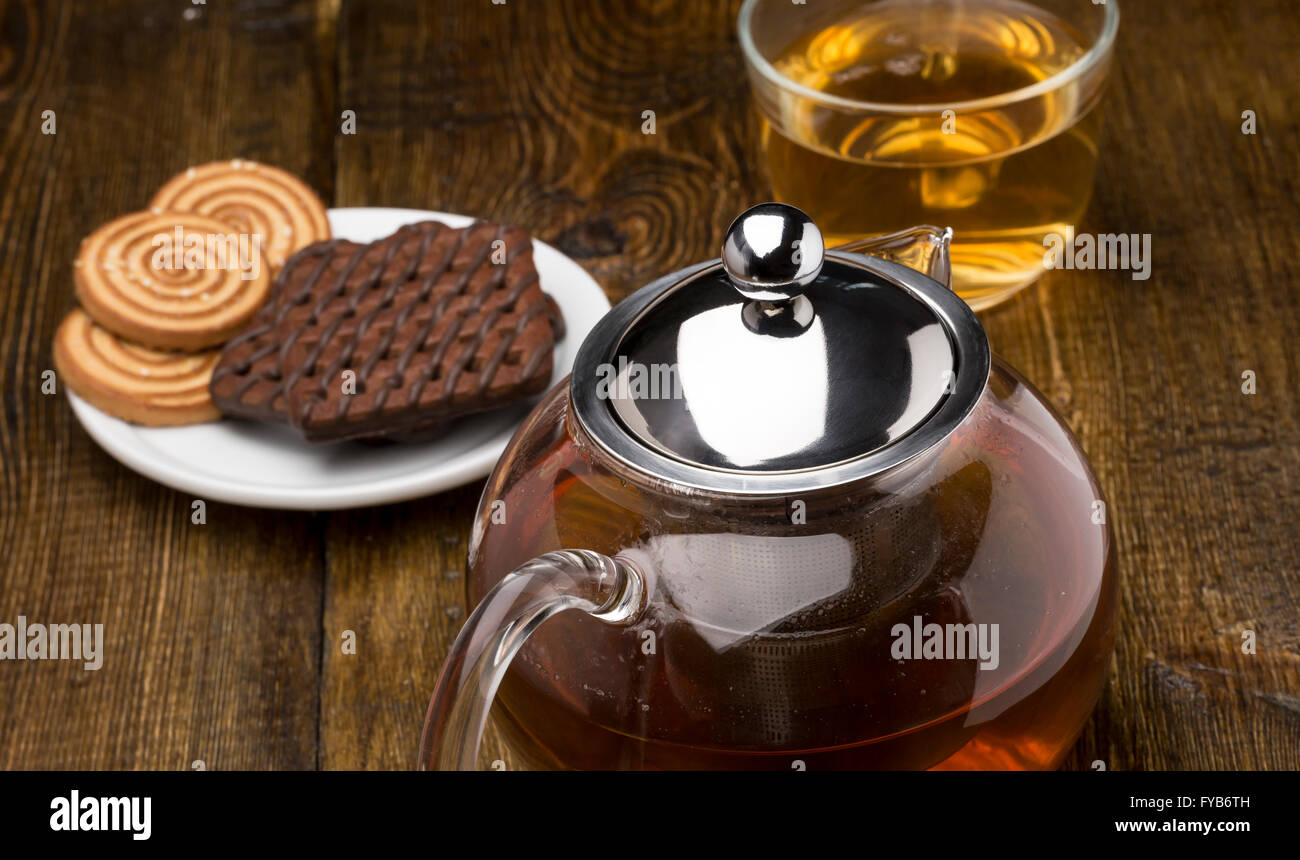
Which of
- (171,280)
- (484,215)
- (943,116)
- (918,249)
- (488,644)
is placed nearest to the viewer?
(488,644)

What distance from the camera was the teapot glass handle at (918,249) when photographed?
83 centimetres

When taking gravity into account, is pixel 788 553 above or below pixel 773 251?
below

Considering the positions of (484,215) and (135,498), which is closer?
(135,498)

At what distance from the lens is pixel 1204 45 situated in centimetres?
142

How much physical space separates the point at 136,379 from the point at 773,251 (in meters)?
0.62

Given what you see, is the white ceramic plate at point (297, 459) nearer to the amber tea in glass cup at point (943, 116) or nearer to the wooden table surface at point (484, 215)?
the wooden table surface at point (484, 215)

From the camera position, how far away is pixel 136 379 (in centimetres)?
111

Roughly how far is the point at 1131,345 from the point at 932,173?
0.21 metres

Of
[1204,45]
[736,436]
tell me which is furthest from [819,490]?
[1204,45]

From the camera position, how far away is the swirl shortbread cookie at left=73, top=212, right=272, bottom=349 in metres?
1.15

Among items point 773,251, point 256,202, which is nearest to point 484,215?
point 256,202

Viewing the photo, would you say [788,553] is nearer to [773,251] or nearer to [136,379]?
[773,251]
